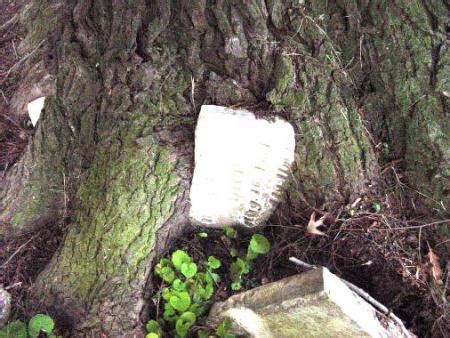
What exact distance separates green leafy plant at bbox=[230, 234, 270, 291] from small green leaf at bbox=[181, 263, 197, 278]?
0.20 m

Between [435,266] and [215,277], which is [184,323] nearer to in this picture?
[215,277]

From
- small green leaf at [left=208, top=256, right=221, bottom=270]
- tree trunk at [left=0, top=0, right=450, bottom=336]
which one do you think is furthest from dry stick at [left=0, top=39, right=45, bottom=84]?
small green leaf at [left=208, top=256, right=221, bottom=270]

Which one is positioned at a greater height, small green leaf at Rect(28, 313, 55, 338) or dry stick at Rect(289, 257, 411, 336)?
dry stick at Rect(289, 257, 411, 336)

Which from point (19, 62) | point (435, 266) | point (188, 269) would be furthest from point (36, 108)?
point (435, 266)

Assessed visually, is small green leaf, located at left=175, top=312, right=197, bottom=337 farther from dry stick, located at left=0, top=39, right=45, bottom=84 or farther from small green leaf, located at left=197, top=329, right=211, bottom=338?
dry stick, located at left=0, top=39, right=45, bottom=84

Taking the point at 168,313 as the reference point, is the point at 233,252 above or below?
above

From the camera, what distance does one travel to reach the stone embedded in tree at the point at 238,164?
89.7 inches

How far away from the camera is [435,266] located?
2184 millimetres

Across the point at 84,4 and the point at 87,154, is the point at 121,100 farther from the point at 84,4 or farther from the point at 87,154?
the point at 84,4

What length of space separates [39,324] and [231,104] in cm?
142

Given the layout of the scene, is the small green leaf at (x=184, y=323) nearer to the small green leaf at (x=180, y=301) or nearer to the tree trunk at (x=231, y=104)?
the small green leaf at (x=180, y=301)

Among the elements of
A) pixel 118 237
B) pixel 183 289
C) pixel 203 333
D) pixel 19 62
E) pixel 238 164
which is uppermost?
pixel 19 62

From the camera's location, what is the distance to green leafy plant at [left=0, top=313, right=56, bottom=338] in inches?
85.0

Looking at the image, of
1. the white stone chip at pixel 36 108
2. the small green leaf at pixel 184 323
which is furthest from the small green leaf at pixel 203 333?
the white stone chip at pixel 36 108
